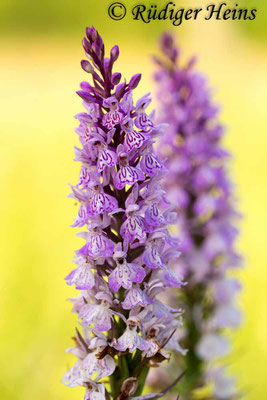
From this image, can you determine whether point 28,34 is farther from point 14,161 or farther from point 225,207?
point 225,207

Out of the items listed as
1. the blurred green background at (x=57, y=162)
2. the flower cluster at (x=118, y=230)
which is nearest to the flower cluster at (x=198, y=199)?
the blurred green background at (x=57, y=162)

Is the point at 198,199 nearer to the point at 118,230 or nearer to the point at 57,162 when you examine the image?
the point at 118,230

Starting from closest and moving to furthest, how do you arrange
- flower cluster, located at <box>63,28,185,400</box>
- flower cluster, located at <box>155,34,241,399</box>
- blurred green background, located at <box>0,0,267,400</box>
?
flower cluster, located at <box>63,28,185,400</box>
flower cluster, located at <box>155,34,241,399</box>
blurred green background, located at <box>0,0,267,400</box>

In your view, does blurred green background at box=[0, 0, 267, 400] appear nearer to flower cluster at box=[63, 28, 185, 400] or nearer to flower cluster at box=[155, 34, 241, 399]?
flower cluster at box=[155, 34, 241, 399]

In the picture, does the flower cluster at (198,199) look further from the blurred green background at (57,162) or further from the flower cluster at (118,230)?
the flower cluster at (118,230)

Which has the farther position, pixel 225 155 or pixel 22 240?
pixel 22 240

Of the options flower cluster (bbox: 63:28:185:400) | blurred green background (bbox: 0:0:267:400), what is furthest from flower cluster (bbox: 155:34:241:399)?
flower cluster (bbox: 63:28:185:400)

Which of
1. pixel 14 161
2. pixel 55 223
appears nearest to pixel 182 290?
pixel 55 223
